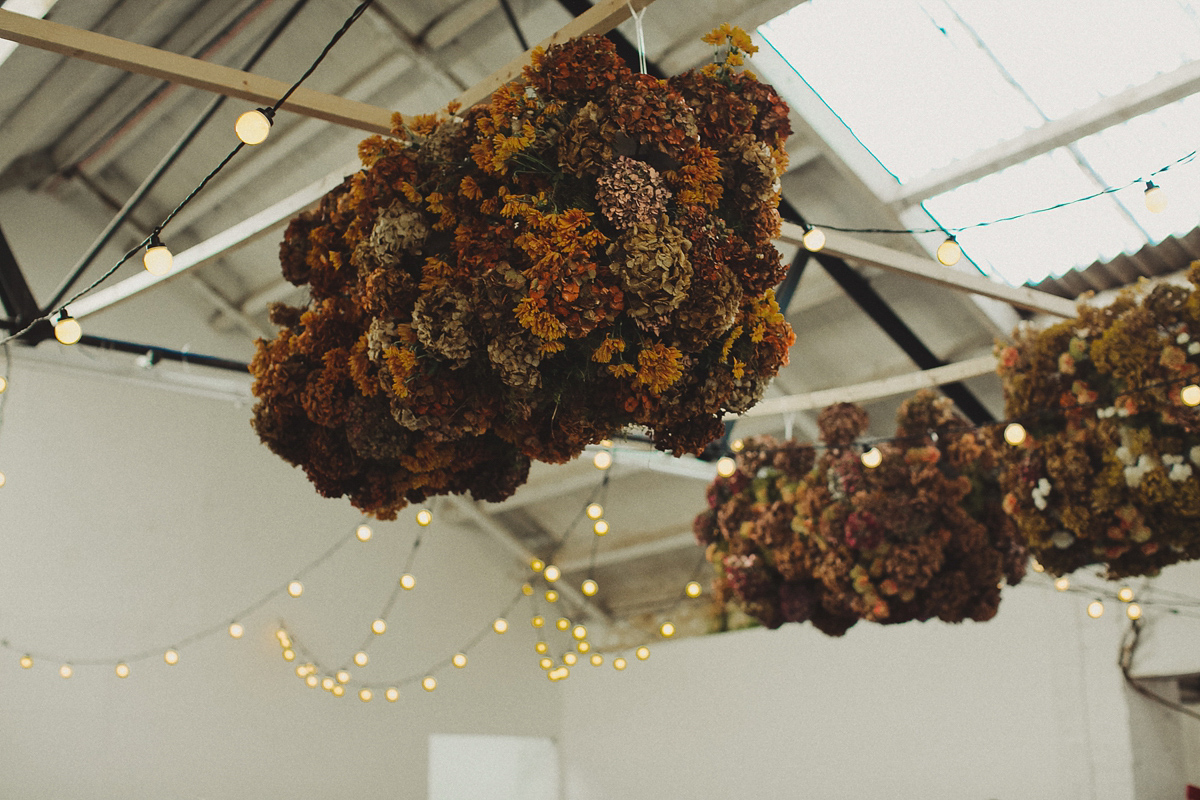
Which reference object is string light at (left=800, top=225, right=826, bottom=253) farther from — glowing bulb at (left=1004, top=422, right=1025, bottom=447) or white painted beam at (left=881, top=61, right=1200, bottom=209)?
white painted beam at (left=881, top=61, right=1200, bottom=209)

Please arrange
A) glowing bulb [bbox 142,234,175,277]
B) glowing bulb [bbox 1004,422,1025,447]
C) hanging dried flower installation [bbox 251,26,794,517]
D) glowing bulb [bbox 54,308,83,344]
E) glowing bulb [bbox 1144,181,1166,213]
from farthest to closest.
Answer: glowing bulb [bbox 1004,422,1025,447]
glowing bulb [bbox 54,308,83,344]
glowing bulb [bbox 1144,181,1166,213]
glowing bulb [bbox 142,234,175,277]
hanging dried flower installation [bbox 251,26,794,517]

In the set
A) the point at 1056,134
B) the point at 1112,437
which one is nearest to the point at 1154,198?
the point at 1112,437

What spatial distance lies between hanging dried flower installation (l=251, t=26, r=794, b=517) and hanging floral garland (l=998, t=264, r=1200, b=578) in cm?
184

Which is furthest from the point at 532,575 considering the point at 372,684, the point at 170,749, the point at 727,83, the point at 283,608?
the point at 727,83

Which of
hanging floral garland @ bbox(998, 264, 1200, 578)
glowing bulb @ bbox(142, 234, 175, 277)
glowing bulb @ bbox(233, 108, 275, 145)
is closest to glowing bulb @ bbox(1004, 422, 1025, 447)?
hanging floral garland @ bbox(998, 264, 1200, 578)

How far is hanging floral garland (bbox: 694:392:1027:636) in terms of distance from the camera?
4527 millimetres

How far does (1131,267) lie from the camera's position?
244 inches

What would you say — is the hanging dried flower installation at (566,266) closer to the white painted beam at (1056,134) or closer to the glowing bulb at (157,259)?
the glowing bulb at (157,259)

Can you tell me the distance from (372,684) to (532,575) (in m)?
2.11

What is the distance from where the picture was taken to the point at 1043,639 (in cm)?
784

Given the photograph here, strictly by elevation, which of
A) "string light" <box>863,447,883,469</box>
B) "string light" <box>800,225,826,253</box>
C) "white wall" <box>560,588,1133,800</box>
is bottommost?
"white wall" <box>560,588,1133,800</box>

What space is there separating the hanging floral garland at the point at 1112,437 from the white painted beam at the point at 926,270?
2.75ft

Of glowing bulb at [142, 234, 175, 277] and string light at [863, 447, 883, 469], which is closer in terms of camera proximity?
glowing bulb at [142, 234, 175, 277]

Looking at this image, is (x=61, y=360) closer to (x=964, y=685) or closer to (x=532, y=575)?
(x=532, y=575)
